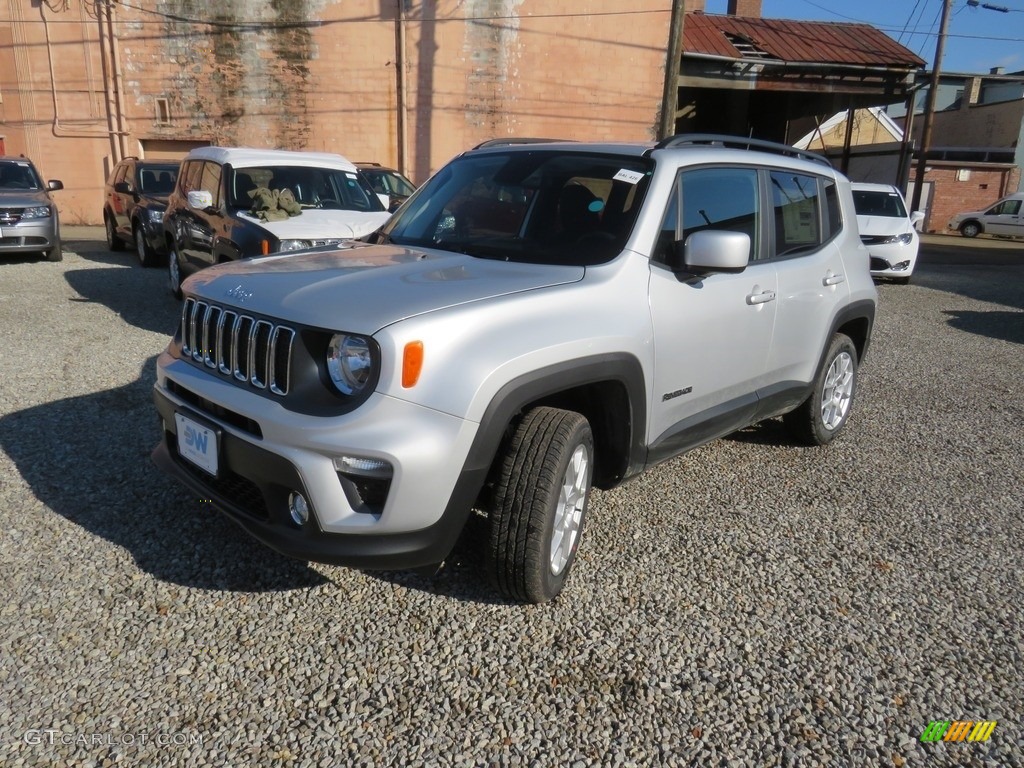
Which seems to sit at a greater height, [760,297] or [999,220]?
[760,297]

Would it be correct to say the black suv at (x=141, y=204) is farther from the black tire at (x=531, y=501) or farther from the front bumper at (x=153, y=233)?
the black tire at (x=531, y=501)

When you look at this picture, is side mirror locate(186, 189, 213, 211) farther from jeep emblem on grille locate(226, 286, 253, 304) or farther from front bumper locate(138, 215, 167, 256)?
jeep emblem on grille locate(226, 286, 253, 304)

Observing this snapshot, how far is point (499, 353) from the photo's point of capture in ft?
8.80

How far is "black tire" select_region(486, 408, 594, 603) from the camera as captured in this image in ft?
9.37

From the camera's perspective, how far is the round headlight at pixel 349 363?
259 cm

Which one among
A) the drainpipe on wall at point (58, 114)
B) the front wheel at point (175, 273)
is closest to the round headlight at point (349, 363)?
the front wheel at point (175, 273)

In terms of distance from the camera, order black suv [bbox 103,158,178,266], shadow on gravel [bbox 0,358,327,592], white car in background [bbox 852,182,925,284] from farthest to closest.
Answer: white car in background [bbox 852,182,925,284]
black suv [bbox 103,158,178,266]
shadow on gravel [bbox 0,358,327,592]

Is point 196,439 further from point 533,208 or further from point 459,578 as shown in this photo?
point 533,208

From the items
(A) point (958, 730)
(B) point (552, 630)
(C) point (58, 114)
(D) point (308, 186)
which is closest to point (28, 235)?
(D) point (308, 186)

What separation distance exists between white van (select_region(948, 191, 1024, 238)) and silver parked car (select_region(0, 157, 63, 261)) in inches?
1140

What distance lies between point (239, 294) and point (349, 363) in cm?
68

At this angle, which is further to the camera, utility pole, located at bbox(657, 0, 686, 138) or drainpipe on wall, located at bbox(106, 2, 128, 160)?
drainpipe on wall, located at bbox(106, 2, 128, 160)

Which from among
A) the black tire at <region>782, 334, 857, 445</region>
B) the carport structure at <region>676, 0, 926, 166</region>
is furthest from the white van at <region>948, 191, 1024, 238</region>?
the black tire at <region>782, 334, 857, 445</region>

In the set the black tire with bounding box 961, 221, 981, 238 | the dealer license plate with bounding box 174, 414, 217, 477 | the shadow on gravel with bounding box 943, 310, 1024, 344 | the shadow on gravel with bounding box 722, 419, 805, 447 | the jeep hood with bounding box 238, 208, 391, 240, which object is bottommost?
the black tire with bounding box 961, 221, 981, 238
